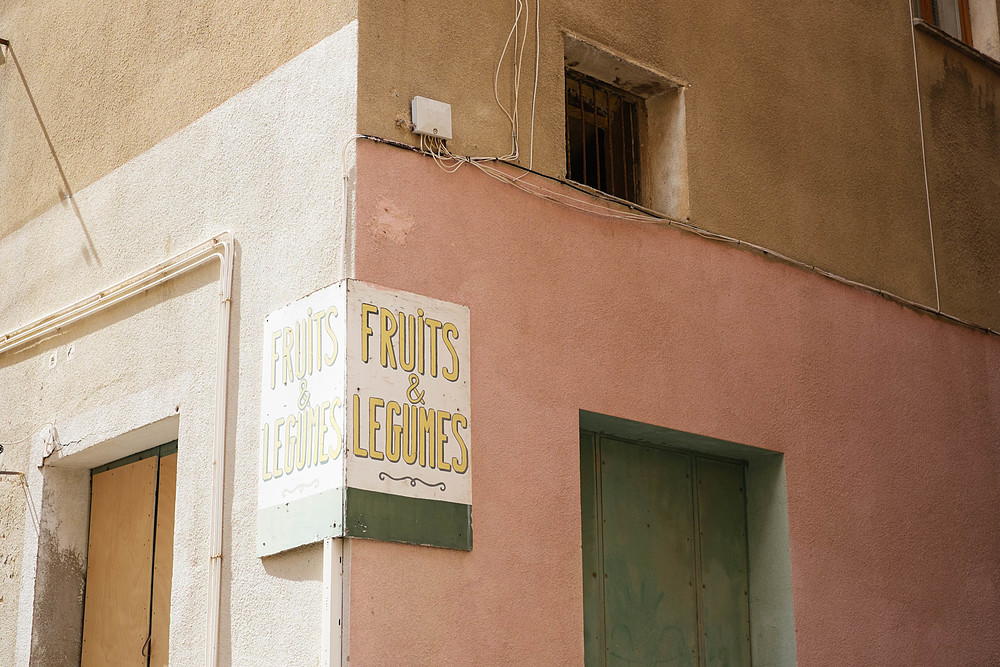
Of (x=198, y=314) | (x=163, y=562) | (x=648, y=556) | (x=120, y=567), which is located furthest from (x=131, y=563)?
(x=648, y=556)

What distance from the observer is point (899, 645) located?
751cm

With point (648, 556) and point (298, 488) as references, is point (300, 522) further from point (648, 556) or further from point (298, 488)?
point (648, 556)

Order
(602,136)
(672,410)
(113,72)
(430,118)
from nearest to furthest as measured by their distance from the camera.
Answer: (430,118) < (672,410) < (602,136) < (113,72)

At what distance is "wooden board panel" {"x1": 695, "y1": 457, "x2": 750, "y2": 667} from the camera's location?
723 centimetres

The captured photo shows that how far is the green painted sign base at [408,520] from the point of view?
5.45 metres

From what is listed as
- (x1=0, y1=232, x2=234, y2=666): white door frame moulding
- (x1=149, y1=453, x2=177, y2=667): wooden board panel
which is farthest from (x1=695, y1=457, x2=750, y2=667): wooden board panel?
(x1=149, y1=453, x2=177, y2=667): wooden board panel

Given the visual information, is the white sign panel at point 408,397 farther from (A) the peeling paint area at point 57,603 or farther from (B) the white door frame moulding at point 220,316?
(A) the peeling paint area at point 57,603

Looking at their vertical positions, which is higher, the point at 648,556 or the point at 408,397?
the point at 408,397

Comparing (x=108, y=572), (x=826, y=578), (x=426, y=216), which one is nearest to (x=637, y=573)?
(x=826, y=578)

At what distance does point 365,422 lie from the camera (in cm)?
561

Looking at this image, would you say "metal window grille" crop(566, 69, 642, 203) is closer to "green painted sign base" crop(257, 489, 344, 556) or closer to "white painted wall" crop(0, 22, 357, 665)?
"white painted wall" crop(0, 22, 357, 665)

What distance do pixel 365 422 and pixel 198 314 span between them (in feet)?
4.90

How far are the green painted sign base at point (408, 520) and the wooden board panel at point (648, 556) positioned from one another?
1.32 metres

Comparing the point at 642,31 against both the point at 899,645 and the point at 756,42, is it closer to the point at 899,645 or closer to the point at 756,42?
the point at 756,42
